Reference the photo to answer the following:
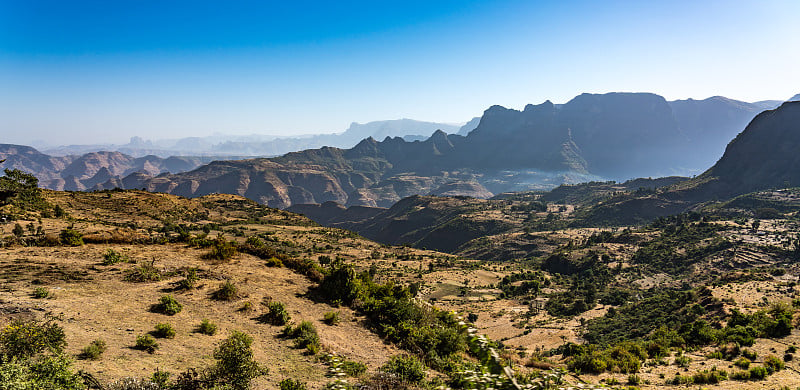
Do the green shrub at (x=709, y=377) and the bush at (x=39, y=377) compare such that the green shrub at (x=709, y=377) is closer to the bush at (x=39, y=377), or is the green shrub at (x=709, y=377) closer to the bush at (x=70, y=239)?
the bush at (x=39, y=377)

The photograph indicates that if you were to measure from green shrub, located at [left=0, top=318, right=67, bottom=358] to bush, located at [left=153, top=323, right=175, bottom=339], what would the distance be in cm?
300

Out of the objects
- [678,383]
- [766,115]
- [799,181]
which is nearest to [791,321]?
[678,383]

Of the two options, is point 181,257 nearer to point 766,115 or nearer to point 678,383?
point 678,383

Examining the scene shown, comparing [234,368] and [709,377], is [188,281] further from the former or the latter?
[709,377]

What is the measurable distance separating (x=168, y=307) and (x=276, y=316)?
465 cm

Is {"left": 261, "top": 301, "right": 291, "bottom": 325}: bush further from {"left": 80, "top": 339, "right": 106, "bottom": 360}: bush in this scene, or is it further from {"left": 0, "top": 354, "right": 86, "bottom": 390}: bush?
{"left": 0, "top": 354, "right": 86, "bottom": 390}: bush

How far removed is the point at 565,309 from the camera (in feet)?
188

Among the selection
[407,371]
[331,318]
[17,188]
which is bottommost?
[331,318]

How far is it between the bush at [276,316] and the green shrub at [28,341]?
24.2 feet

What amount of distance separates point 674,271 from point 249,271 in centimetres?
9293

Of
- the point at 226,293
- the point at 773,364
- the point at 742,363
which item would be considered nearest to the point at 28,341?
the point at 226,293

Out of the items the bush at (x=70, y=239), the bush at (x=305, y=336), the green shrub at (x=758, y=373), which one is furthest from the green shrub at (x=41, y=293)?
the green shrub at (x=758, y=373)

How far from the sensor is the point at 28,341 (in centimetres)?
913

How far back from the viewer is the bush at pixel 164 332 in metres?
13.0
